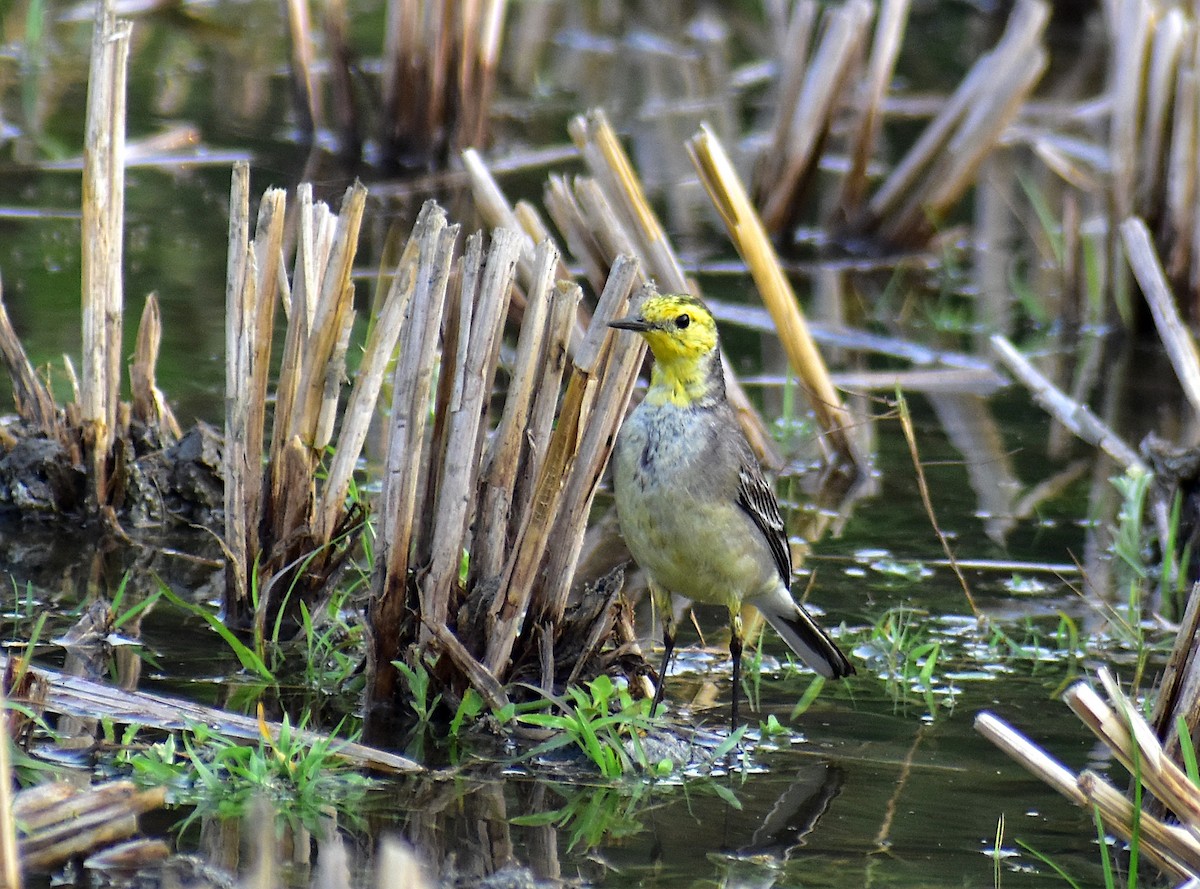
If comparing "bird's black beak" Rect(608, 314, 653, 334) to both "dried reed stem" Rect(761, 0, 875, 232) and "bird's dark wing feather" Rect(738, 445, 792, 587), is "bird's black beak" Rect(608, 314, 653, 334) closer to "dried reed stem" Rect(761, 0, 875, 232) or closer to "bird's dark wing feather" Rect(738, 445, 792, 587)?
"bird's dark wing feather" Rect(738, 445, 792, 587)

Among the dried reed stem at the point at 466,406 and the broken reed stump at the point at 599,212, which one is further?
the broken reed stump at the point at 599,212

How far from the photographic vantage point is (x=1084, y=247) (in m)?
10.6

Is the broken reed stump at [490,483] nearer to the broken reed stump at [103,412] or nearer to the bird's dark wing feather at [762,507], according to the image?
the bird's dark wing feather at [762,507]

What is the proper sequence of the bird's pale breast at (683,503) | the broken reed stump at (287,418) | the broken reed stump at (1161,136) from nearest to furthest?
the bird's pale breast at (683,503)
the broken reed stump at (287,418)
the broken reed stump at (1161,136)

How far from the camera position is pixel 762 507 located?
5.25m

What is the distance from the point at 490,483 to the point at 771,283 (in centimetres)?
274

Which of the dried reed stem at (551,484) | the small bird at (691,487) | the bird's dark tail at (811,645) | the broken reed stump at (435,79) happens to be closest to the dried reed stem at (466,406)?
the dried reed stem at (551,484)

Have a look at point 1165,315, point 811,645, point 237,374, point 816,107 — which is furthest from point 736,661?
point 816,107

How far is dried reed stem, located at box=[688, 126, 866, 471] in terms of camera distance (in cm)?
693

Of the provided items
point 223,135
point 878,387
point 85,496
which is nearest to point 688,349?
point 85,496

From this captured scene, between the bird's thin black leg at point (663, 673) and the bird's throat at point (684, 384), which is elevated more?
the bird's throat at point (684, 384)

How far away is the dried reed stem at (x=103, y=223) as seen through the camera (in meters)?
5.46

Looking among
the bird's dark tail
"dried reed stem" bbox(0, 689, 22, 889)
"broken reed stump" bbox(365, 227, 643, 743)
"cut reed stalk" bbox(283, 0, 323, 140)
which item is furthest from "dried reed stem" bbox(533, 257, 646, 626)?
"cut reed stalk" bbox(283, 0, 323, 140)

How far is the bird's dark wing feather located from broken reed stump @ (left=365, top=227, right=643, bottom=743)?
20.2 inches
